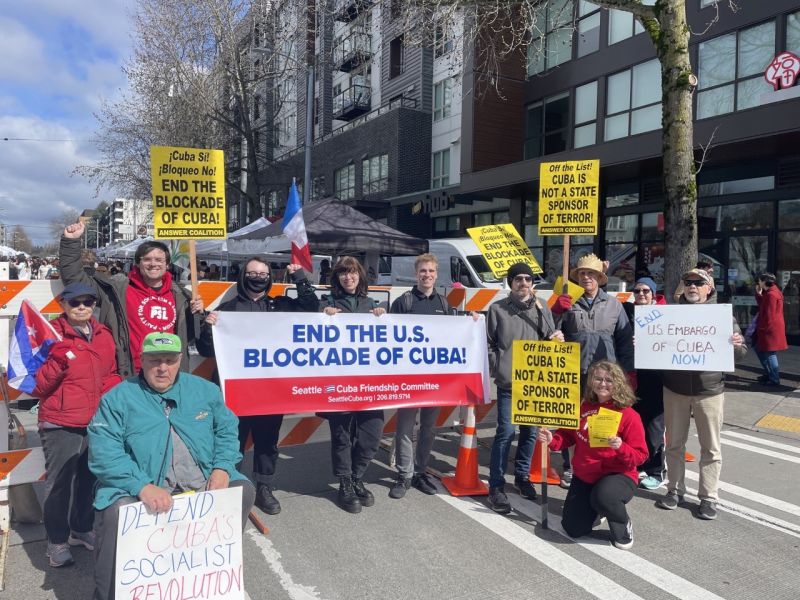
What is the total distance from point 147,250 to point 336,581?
2419mm

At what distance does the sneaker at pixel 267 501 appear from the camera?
4672 millimetres

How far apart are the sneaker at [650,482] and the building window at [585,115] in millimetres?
14145

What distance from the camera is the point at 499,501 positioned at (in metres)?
4.83

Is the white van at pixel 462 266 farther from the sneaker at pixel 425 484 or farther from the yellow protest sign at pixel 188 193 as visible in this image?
the yellow protest sign at pixel 188 193

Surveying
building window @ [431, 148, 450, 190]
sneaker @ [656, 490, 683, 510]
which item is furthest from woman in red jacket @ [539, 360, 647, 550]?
building window @ [431, 148, 450, 190]

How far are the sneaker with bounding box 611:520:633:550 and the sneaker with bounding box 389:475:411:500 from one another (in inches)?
65.1

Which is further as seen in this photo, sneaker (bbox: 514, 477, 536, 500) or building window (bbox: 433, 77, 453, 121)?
building window (bbox: 433, 77, 453, 121)

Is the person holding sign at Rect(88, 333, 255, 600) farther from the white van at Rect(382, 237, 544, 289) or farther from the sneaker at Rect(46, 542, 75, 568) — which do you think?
the white van at Rect(382, 237, 544, 289)

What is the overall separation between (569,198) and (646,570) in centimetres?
353

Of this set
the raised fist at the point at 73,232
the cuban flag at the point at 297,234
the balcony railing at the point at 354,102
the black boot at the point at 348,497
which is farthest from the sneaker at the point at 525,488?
the balcony railing at the point at 354,102

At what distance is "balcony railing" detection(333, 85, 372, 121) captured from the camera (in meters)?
30.5

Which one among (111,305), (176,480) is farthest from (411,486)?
(111,305)

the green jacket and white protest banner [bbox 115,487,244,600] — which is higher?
the green jacket

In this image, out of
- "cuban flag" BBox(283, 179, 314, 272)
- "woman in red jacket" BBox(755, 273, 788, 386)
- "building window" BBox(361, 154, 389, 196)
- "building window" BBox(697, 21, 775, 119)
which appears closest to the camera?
"cuban flag" BBox(283, 179, 314, 272)
